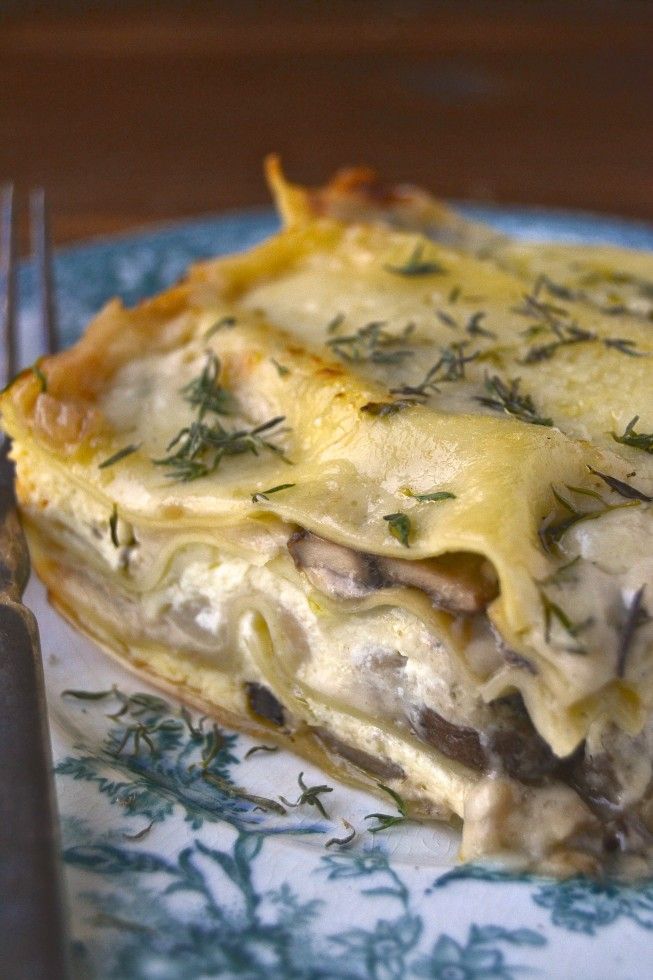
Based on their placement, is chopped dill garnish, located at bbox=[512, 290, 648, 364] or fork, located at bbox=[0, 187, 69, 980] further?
chopped dill garnish, located at bbox=[512, 290, 648, 364]

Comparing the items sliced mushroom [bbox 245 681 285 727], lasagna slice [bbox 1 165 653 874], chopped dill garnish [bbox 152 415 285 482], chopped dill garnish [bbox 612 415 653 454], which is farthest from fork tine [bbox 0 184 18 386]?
chopped dill garnish [bbox 612 415 653 454]

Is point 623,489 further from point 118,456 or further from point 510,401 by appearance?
point 118,456

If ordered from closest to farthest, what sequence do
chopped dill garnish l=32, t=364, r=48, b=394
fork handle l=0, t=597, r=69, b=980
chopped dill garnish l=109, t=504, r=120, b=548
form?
fork handle l=0, t=597, r=69, b=980 → chopped dill garnish l=109, t=504, r=120, b=548 → chopped dill garnish l=32, t=364, r=48, b=394

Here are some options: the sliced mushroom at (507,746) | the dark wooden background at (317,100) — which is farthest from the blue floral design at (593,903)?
the dark wooden background at (317,100)

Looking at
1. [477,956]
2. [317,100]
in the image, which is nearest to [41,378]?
[477,956]

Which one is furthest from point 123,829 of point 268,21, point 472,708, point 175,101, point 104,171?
point 268,21

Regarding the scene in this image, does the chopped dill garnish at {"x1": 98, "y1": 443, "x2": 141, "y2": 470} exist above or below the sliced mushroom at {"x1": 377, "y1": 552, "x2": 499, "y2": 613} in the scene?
above

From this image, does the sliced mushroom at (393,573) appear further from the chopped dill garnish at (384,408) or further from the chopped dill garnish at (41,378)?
the chopped dill garnish at (41,378)

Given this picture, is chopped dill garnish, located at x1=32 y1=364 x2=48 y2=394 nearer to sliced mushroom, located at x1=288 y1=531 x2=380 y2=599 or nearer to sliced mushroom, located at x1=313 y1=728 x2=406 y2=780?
sliced mushroom, located at x1=288 y1=531 x2=380 y2=599

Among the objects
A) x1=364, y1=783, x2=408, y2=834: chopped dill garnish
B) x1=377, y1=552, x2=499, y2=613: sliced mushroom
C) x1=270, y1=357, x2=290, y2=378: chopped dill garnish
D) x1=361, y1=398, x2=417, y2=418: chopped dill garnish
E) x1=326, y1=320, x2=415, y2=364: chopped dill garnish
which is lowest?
x1=364, y1=783, x2=408, y2=834: chopped dill garnish

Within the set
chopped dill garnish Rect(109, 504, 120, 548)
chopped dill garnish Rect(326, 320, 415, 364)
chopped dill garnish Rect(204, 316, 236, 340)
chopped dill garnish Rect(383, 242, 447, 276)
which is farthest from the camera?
chopped dill garnish Rect(383, 242, 447, 276)
